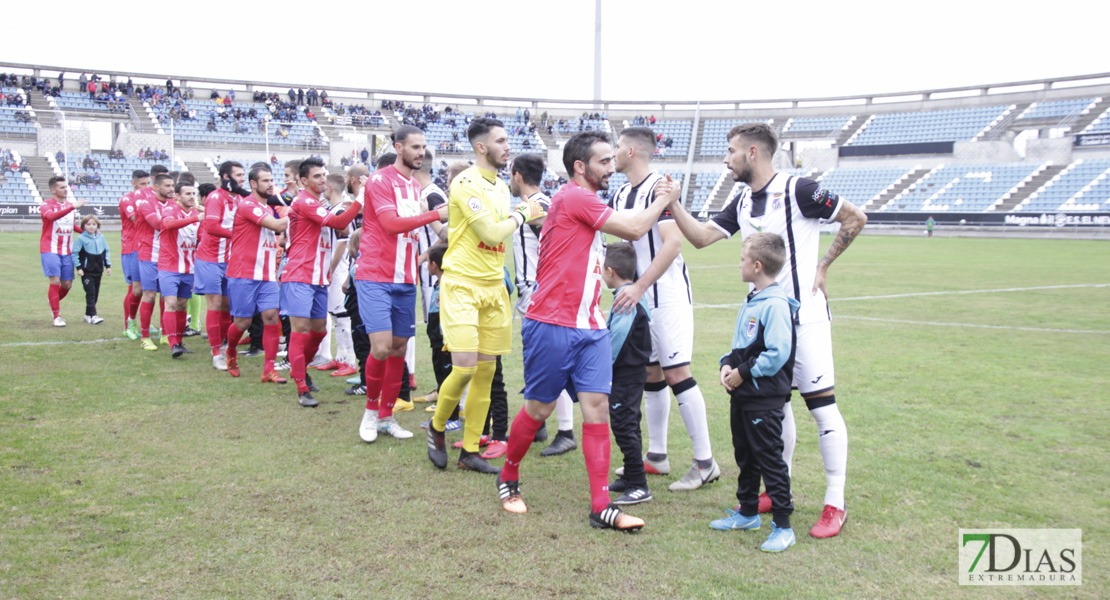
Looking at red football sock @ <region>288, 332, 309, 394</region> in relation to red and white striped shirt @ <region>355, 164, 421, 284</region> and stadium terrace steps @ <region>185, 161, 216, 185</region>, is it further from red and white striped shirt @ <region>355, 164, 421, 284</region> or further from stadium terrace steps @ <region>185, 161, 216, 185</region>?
stadium terrace steps @ <region>185, 161, 216, 185</region>

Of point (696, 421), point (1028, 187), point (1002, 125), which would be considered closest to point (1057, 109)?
point (1002, 125)

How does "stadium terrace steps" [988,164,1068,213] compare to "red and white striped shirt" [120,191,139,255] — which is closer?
"red and white striped shirt" [120,191,139,255]

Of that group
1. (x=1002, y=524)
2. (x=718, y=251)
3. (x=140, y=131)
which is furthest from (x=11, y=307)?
(x=140, y=131)

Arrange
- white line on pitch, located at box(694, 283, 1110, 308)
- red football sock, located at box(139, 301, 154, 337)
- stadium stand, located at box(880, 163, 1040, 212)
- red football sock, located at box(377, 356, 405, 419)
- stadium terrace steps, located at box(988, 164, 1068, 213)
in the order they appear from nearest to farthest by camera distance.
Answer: red football sock, located at box(377, 356, 405, 419) < red football sock, located at box(139, 301, 154, 337) < white line on pitch, located at box(694, 283, 1110, 308) < stadium terrace steps, located at box(988, 164, 1068, 213) < stadium stand, located at box(880, 163, 1040, 212)

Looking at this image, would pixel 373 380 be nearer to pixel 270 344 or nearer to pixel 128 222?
pixel 270 344

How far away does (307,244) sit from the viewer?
738 centimetres

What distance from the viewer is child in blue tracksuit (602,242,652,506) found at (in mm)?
4645

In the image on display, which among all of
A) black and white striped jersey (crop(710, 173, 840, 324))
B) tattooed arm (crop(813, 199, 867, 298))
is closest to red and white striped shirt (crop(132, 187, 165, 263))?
black and white striped jersey (crop(710, 173, 840, 324))

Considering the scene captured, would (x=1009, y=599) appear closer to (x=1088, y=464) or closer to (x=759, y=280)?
(x=759, y=280)

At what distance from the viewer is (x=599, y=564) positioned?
3701mm

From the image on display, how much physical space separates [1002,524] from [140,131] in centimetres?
4795

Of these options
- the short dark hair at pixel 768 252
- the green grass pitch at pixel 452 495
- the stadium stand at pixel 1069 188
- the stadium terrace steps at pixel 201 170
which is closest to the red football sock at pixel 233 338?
the green grass pitch at pixel 452 495

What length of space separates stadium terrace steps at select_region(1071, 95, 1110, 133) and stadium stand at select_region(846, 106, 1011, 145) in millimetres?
4622

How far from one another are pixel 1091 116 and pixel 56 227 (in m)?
57.0
